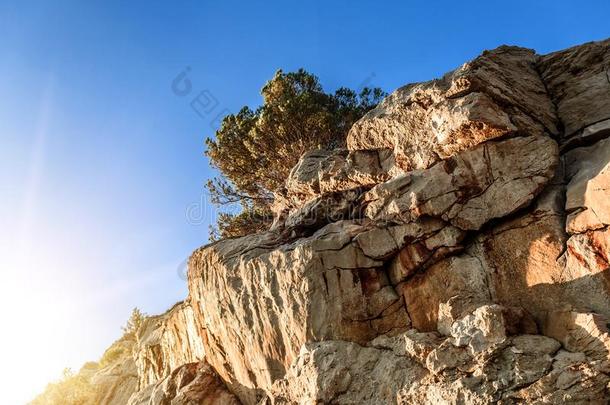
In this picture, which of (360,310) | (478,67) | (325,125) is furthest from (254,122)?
(360,310)

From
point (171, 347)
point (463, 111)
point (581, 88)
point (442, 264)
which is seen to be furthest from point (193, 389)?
point (581, 88)

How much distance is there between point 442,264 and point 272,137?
48.7 ft

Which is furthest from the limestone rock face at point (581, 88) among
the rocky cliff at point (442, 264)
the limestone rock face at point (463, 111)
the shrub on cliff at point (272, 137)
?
the shrub on cliff at point (272, 137)

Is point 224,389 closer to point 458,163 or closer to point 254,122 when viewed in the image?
point 458,163

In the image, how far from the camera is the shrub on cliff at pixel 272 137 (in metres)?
23.2

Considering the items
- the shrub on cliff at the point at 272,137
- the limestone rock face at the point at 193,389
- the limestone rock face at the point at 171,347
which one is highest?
the shrub on cliff at the point at 272,137

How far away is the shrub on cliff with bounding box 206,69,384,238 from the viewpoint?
23.2 m

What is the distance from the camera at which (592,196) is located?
907 cm

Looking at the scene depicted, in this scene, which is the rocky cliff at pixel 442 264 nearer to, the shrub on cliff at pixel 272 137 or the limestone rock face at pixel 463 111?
the limestone rock face at pixel 463 111

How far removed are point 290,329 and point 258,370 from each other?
190 cm

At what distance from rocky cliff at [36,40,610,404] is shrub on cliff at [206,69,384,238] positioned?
8697 mm

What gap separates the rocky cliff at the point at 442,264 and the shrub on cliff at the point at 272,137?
8.70 m

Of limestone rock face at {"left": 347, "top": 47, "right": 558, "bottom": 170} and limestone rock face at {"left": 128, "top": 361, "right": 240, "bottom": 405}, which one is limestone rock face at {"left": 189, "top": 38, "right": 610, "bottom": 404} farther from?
limestone rock face at {"left": 128, "top": 361, "right": 240, "bottom": 405}

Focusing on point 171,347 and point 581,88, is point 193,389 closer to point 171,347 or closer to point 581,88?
point 171,347
